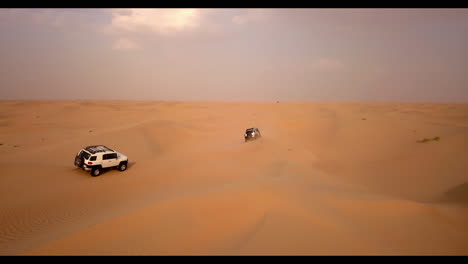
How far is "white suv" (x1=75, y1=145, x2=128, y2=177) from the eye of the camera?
12906 millimetres

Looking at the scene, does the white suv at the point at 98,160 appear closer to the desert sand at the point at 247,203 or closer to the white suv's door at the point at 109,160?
the white suv's door at the point at 109,160

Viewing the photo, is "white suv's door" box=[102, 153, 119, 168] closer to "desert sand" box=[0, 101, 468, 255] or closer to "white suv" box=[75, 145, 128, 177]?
"white suv" box=[75, 145, 128, 177]

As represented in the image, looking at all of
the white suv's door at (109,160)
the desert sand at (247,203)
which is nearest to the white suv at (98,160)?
the white suv's door at (109,160)

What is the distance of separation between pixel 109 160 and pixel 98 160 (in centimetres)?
55

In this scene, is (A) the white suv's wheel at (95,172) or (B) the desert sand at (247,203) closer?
(B) the desert sand at (247,203)

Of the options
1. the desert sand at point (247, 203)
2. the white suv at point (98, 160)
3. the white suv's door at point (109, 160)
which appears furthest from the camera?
the white suv's door at point (109, 160)

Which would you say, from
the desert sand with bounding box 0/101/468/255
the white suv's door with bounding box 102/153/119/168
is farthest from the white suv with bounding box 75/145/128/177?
Answer: the desert sand with bounding box 0/101/468/255

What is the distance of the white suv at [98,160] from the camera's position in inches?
508

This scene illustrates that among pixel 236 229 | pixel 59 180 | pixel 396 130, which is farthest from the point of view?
pixel 396 130

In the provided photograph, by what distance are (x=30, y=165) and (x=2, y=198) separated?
5.14 m

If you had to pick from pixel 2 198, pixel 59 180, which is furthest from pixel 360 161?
pixel 2 198
